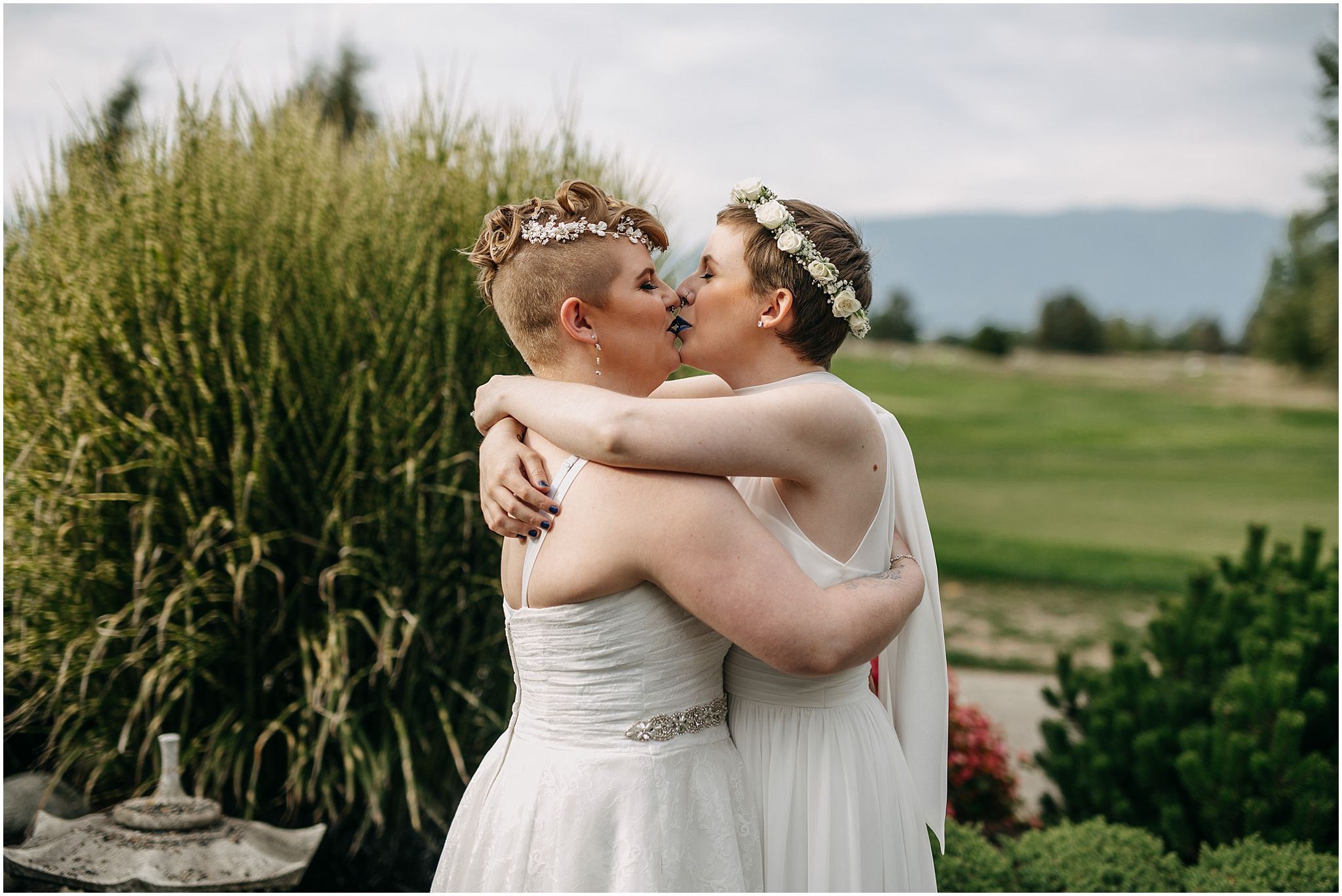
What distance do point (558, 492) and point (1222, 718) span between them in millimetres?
2962

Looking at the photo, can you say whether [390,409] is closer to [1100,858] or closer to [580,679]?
[580,679]

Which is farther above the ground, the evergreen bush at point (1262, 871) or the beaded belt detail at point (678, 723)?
the beaded belt detail at point (678, 723)

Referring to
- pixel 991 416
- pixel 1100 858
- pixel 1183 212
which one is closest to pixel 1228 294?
pixel 1183 212

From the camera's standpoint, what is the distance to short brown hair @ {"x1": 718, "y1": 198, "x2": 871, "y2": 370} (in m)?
2.04

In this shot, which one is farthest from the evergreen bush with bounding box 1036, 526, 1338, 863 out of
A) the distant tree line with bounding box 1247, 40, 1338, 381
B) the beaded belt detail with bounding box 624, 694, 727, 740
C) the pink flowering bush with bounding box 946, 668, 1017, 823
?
the distant tree line with bounding box 1247, 40, 1338, 381

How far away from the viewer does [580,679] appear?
1966mm

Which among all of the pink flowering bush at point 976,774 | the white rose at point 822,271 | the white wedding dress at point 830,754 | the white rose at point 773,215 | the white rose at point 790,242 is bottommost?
the pink flowering bush at point 976,774

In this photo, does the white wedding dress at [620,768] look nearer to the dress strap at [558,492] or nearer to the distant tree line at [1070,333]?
the dress strap at [558,492]

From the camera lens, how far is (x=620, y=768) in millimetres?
1934

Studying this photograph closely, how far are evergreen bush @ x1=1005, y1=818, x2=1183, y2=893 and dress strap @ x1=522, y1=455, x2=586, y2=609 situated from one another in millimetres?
2262

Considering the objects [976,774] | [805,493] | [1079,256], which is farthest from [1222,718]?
[1079,256]

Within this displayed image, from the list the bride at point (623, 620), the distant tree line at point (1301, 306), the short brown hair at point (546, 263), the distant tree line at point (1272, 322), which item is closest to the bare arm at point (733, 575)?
the bride at point (623, 620)

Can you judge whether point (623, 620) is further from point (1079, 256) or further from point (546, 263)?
point (1079, 256)

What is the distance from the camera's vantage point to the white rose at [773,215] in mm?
2045
